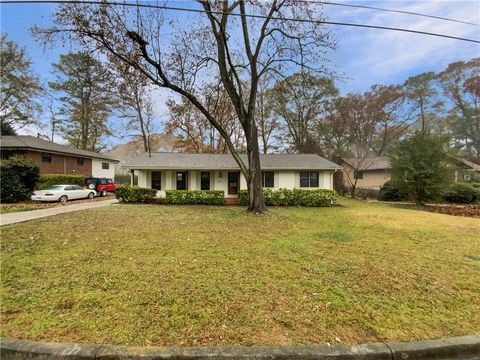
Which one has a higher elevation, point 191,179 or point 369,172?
point 369,172

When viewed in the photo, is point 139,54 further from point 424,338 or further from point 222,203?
point 424,338

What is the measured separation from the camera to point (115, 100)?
31.3 meters

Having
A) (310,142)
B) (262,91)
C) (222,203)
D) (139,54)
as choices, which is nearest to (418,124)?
(310,142)

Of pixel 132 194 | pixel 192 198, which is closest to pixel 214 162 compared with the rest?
pixel 192 198

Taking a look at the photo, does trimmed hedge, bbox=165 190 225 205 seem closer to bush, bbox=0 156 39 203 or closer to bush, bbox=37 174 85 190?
bush, bbox=0 156 39 203

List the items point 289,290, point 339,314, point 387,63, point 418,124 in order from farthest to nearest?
point 418,124, point 387,63, point 289,290, point 339,314

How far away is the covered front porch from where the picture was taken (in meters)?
20.0

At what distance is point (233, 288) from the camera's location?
3889mm

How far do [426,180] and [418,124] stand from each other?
72.6 ft

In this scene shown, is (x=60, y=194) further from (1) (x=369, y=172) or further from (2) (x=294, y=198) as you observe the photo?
(1) (x=369, y=172)

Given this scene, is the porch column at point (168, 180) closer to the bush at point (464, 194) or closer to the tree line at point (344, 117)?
the tree line at point (344, 117)

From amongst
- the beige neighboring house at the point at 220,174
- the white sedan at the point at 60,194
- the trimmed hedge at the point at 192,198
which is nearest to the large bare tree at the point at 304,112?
the beige neighboring house at the point at 220,174

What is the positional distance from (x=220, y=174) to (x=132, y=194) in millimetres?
6832

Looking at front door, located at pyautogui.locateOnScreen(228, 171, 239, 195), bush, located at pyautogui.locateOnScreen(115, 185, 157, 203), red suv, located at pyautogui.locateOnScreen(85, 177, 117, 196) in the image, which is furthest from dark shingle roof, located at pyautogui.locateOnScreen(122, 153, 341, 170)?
red suv, located at pyautogui.locateOnScreen(85, 177, 117, 196)
